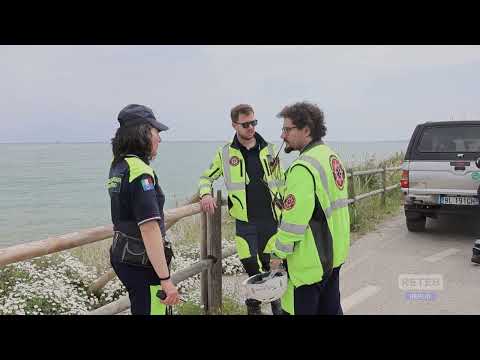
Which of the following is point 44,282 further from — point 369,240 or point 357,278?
point 369,240

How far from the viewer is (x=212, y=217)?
13.7ft

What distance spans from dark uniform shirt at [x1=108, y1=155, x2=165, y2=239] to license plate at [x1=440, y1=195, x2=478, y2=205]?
5.77m

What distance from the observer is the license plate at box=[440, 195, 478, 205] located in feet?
22.2

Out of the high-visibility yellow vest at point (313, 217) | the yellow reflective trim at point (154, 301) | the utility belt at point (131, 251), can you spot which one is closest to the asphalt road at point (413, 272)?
the high-visibility yellow vest at point (313, 217)

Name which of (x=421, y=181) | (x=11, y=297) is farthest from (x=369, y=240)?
(x=11, y=297)

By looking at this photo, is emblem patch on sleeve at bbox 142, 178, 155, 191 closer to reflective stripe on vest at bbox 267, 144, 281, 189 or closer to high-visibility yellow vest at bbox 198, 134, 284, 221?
high-visibility yellow vest at bbox 198, 134, 284, 221

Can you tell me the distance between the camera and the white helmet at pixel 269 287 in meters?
2.61

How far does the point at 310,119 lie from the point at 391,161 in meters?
11.6

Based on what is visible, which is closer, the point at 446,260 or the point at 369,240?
the point at 446,260

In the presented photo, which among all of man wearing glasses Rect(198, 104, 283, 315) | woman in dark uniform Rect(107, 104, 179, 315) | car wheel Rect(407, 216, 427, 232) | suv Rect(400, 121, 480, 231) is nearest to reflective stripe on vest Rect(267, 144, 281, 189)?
man wearing glasses Rect(198, 104, 283, 315)

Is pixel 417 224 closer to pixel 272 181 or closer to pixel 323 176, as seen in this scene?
pixel 272 181

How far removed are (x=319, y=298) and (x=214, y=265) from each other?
67.5 inches

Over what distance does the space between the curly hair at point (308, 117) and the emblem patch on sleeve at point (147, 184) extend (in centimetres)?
91

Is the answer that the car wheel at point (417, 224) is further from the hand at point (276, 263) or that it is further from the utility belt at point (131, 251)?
the utility belt at point (131, 251)
